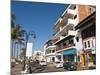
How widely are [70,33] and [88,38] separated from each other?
307mm

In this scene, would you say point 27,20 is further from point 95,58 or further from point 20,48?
point 95,58

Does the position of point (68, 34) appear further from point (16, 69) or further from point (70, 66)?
point (16, 69)

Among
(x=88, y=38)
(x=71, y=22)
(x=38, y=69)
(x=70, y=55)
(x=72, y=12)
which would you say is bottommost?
(x=38, y=69)

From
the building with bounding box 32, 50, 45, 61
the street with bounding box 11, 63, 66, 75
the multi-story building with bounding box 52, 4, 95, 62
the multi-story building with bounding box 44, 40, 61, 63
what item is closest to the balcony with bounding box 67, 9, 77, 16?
the multi-story building with bounding box 52, 4, 95, 62

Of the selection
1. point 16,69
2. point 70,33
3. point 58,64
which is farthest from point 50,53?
point 16,69

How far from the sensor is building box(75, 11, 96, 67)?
353cm

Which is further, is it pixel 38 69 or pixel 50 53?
pixel 50 53

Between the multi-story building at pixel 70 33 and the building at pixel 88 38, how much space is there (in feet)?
0.21

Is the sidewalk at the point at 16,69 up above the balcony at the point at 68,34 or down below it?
below

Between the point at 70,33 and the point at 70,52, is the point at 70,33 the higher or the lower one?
the higher one

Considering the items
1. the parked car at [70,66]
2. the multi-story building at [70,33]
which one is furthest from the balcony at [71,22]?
the parked car at [70,66]

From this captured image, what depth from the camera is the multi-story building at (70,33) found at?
3430 mm

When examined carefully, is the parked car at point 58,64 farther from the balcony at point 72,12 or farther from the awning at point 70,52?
the balcony at point 72,12

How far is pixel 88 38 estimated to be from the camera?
3.56m
